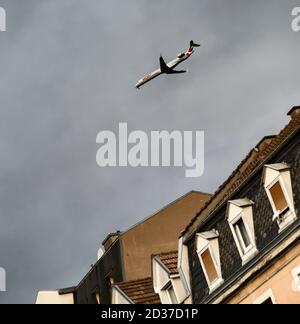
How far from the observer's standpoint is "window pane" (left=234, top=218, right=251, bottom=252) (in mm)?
33625

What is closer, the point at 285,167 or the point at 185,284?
the point at 285,167

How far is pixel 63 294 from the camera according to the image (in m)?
57.2

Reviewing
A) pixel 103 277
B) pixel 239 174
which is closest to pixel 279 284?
pixel 239 174

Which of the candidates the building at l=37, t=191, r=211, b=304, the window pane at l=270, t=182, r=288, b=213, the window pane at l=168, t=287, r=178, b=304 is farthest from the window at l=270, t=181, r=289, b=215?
the building at l=37, t=191, r=211, b=304

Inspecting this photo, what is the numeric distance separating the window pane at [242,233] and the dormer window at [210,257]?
60.0 inches

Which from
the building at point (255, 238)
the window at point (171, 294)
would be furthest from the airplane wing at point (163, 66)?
the window at point (171, 294)

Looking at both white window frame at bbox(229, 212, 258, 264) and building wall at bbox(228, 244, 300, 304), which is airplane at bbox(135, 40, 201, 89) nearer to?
white window frame at bbox(229, 212, 258, 264)

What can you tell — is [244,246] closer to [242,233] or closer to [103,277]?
[242,233]

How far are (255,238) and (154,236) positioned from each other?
787 inches
